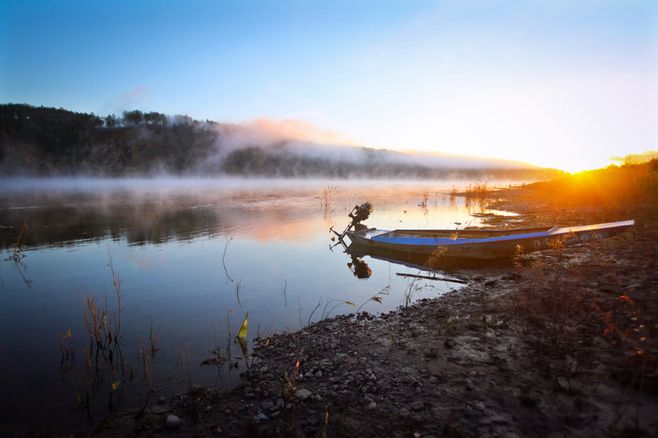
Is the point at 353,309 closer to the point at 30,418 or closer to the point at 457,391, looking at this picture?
the point at 457,391

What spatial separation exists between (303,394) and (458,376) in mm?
3252

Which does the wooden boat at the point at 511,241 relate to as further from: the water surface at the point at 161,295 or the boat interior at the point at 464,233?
the water surface at the point at 161,295

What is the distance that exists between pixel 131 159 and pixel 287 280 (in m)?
188

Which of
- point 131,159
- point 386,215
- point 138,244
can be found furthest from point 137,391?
A: point 131,159

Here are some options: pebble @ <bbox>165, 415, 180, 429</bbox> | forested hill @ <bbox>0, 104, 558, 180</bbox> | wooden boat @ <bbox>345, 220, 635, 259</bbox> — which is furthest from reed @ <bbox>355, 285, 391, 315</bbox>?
forested hill @ <bbox>0, 104, 558, 180</bbox>

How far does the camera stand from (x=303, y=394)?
648 cm

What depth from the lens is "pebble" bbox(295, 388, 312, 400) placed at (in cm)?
641

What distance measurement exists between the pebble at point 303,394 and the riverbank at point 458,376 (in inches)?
1.1

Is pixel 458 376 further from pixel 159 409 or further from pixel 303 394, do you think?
pixel 159 409

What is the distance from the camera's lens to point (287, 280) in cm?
1591

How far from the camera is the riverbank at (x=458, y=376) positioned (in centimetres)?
542

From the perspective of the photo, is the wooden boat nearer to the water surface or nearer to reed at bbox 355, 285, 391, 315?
the water surface

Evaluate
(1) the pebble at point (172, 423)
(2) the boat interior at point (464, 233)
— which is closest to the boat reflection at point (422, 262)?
(2) the boat interior at point (464, 233)

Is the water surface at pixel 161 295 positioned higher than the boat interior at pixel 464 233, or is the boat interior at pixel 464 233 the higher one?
the boat interior at pixel 464 233
